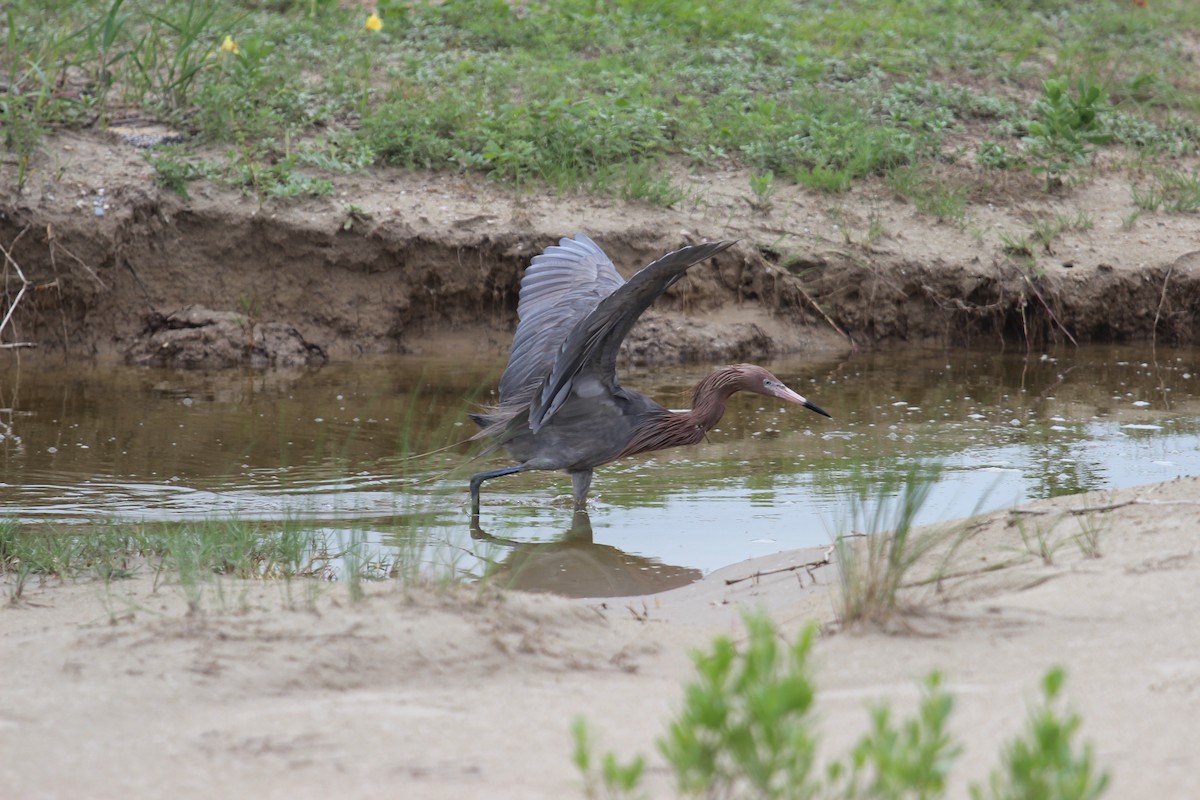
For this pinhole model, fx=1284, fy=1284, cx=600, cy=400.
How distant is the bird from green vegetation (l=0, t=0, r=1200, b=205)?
2471 millimetres

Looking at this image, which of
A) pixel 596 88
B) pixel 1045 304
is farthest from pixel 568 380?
pixel 596 88

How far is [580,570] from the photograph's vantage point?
16.3 feet

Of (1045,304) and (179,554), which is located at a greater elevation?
(1045,304)

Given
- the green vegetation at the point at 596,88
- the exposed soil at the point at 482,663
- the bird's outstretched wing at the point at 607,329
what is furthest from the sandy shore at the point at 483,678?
the green vegetation at the point at 596,88

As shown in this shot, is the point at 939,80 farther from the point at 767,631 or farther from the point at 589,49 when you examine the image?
the point at 767,631

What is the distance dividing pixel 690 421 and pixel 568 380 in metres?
0.79

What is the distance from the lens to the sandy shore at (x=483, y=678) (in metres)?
2.42

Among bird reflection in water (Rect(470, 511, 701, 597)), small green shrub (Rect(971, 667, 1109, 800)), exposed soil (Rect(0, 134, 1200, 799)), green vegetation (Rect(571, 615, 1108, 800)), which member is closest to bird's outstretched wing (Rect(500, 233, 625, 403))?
bird reflection in water (Rect(470, 511, 701, 597))

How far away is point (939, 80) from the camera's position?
1057cm

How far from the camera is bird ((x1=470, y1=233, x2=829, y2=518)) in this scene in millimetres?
5676

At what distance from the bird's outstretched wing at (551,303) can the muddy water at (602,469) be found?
1.46 ft

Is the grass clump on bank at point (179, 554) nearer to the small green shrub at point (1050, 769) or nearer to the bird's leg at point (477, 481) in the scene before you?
the bird's leg at point (477, 481)

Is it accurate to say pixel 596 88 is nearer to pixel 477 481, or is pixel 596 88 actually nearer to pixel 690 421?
pixel 690 421

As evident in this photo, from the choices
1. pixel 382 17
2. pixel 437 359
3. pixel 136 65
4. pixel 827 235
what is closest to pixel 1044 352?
pixel 827 235
